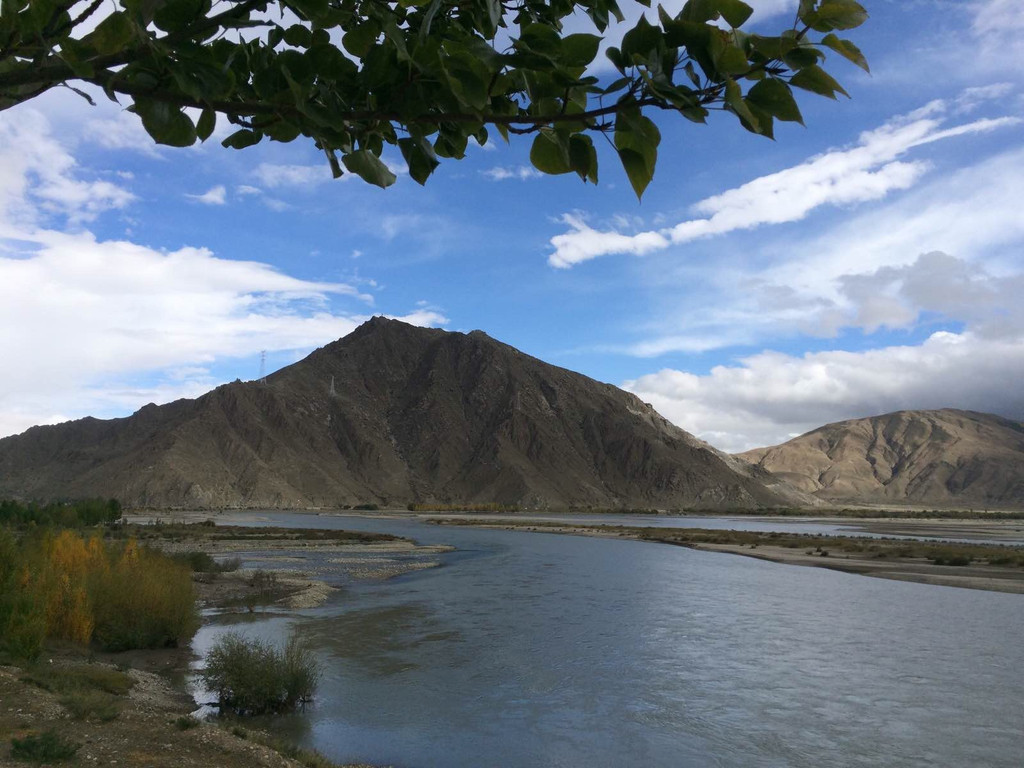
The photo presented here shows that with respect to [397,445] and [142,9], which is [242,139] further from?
[397,445]

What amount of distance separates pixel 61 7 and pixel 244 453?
136 m

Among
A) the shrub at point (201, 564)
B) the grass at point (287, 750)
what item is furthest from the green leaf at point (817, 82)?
the shrub at point (201, 564)

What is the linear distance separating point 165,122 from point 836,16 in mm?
1568

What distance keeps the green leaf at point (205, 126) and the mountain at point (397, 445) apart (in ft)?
398

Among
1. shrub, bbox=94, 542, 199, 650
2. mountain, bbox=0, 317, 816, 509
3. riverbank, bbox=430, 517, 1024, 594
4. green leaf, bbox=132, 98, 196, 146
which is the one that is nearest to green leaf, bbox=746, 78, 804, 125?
green leaf, bbox=132, 98, 196, 146

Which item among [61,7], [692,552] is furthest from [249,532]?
[61,7]

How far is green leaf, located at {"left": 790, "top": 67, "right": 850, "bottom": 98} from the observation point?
4.87 ft

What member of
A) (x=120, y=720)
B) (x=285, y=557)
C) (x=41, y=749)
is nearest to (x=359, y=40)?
(x=41, y=749)

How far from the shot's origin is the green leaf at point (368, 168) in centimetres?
194

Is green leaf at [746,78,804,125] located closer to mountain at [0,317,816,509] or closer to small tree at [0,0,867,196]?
small tree at [0,0,867,196]

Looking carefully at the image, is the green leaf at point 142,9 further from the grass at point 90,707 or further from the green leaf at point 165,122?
the grass at point 90,707

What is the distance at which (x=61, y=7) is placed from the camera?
171cm

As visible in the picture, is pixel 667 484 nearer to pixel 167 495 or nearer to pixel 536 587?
pixel 167 495

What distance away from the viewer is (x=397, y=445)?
158 m
